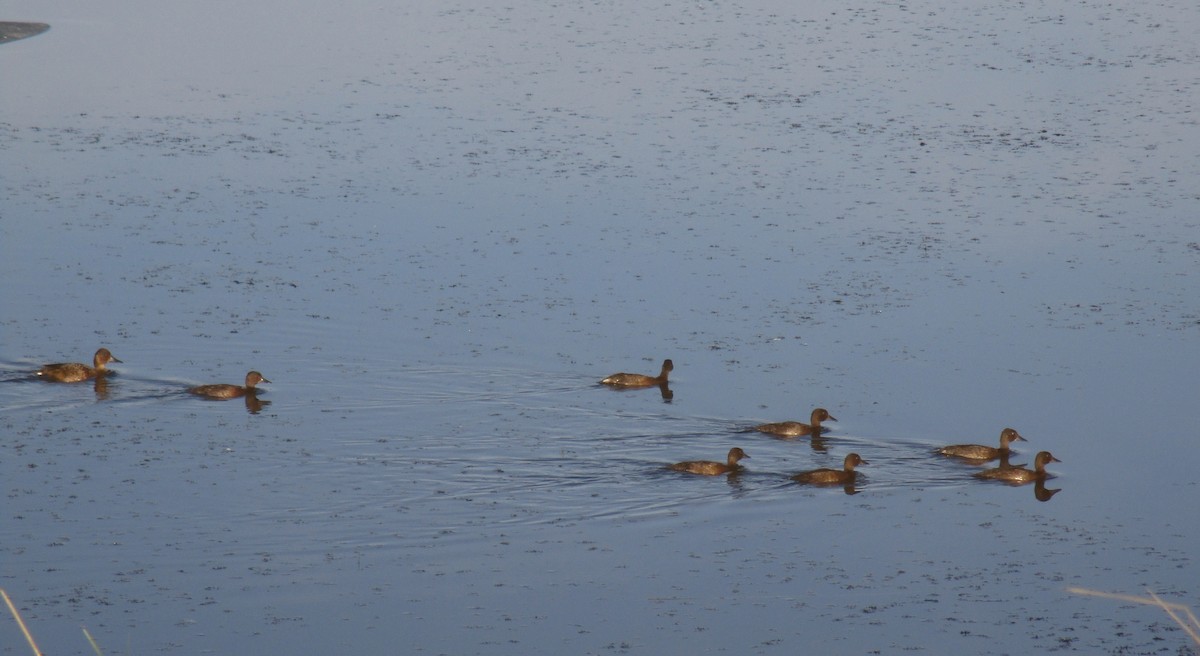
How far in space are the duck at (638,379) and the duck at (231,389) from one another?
125 inches

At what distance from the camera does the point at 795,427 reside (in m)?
13.7

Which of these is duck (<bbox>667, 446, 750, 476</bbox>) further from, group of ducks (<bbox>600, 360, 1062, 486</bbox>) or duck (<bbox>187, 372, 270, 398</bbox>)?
duck (<bbox>187, 372, 270, 398</bbox>)

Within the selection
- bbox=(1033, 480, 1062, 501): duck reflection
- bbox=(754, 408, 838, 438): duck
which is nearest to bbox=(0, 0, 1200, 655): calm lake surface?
bbox=(1033, 480, 1062, 501): duck reflection

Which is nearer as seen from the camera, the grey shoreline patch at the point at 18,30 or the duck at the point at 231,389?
the duck at the point at 231,389

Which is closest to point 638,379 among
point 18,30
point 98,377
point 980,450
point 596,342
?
point 596,342

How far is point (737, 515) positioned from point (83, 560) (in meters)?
4.83

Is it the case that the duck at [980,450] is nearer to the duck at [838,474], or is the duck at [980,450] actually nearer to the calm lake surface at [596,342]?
the calm lake surface at [596,342]

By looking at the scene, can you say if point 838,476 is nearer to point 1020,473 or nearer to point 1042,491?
point 1020,473

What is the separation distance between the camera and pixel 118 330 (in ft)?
52.1

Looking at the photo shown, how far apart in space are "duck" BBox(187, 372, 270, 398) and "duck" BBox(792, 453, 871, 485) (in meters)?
5.11

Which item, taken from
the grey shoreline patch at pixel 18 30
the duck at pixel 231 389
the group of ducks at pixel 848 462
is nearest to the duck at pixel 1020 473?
the group of ducks at pixel 848 462

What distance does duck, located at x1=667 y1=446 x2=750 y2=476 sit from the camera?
12992mm

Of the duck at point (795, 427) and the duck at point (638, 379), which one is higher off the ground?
the duck at point (638, 379)

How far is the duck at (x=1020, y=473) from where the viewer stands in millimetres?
13031
